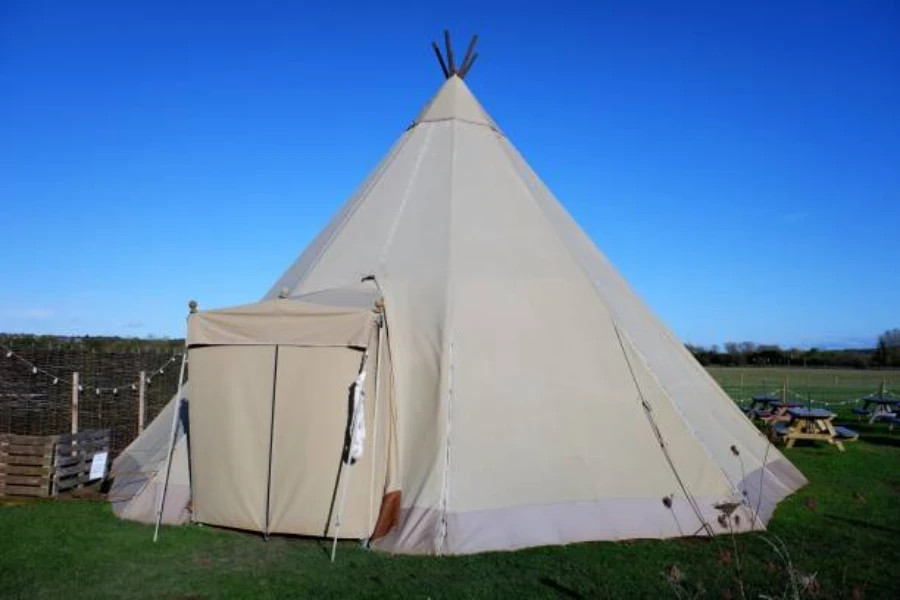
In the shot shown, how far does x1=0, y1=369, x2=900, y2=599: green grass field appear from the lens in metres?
5.51

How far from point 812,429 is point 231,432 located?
36.8 ft

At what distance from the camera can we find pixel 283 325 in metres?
7.10

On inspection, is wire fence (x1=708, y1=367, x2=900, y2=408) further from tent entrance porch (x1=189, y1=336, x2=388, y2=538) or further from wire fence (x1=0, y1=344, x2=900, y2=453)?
tent entrance porch (x1=189, y1=336, x2=388, y2=538)

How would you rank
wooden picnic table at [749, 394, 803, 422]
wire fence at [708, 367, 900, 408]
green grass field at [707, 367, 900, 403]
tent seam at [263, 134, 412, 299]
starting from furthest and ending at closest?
green grass field at [707, 367, 900, 403] < wire fence at [708, 367, 900, 408] < wooden picnic table at [749, 394, 803, 422] < tent seam at [263, 134, 412, 299]

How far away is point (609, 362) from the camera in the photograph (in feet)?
26.3

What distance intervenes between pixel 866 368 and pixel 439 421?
5368 centimetres

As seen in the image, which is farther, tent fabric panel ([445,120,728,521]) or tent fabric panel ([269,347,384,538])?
tent fabric panel ([445,120,728,521])

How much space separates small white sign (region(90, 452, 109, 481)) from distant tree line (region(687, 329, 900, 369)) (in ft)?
156

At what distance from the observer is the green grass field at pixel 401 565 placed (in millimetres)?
5508

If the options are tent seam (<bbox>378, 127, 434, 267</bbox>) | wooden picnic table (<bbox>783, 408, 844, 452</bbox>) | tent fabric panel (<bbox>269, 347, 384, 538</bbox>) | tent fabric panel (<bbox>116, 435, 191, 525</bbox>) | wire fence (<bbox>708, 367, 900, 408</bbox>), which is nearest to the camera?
tent fabric panel (<bbox>269, 347, 384, 538</bbox>)

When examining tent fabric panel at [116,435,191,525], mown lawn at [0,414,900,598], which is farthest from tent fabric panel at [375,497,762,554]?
tent fabric panel at [116,435,191,525]

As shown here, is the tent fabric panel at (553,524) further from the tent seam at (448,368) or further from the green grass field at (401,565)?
the green grass field at (401,565)

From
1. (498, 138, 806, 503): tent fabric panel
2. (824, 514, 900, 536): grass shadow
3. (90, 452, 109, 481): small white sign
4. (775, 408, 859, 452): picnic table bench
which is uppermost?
(498, 138, 806, 503): tent fabric panel

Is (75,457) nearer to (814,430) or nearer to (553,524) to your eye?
(553,524)
